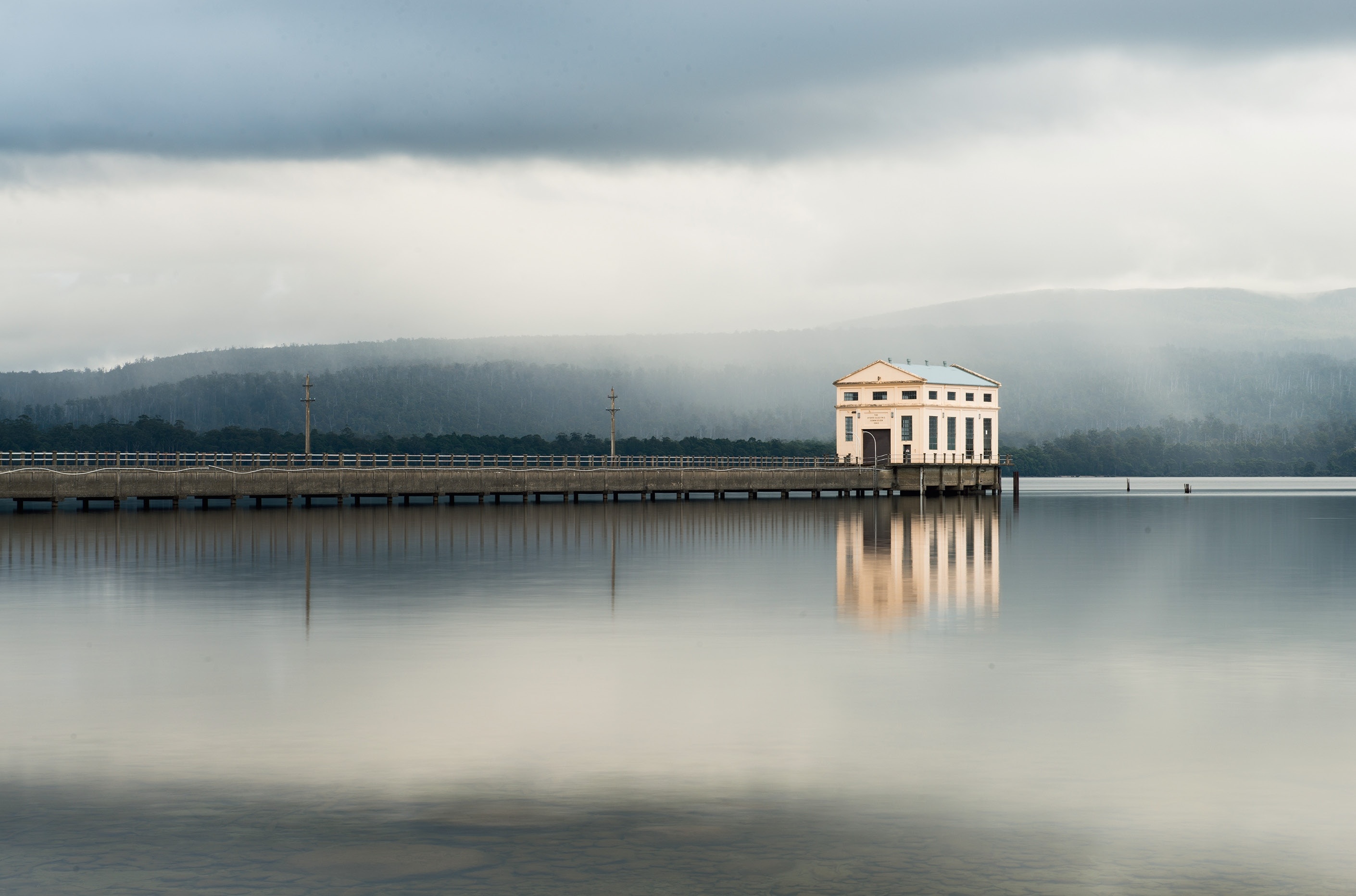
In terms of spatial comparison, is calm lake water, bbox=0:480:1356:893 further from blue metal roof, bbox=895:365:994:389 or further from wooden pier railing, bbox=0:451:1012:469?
blue metal roof, bbox=895:365:994:389

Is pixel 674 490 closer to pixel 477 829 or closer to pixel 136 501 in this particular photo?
pixel 136 501

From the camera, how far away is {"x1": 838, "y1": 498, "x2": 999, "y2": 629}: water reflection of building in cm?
2769

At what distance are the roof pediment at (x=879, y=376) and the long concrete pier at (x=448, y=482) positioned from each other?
6121 millimetres

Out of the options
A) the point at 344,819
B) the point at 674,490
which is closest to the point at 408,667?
the point at 344,819

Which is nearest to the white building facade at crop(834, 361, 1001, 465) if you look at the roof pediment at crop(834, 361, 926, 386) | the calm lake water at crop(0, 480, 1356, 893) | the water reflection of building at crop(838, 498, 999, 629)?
the roof pediment at crop(834, 361, 926, 386)

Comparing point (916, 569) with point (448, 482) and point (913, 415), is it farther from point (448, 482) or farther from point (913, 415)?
point (913, 415)

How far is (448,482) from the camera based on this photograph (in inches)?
3580

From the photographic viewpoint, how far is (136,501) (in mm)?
104875

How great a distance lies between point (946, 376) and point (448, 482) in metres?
41.4

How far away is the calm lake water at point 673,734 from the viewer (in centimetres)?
1029

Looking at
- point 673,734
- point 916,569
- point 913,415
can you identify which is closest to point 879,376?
point 913,415

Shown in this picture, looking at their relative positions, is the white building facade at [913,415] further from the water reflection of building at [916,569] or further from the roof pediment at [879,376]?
the water reflection of building at [916,569]

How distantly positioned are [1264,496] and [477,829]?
137m

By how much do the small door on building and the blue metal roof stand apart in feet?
15.9
